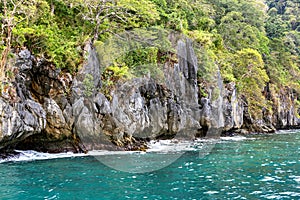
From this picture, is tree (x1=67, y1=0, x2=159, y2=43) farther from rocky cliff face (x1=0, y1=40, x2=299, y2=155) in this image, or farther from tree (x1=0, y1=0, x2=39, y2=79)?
tree (x1=0, y1=0, x2=39, y2=79)

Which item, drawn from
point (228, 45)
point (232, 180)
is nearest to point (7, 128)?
point (232, 180)

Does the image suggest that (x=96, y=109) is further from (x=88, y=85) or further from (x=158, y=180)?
(x=158, y=180)

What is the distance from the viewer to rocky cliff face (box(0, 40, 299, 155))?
15.4 meters

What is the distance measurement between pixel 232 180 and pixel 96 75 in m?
11.5

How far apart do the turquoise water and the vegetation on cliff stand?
527cm

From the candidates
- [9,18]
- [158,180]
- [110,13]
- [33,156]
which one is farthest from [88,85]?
[158,180]

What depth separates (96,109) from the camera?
61.6 feet

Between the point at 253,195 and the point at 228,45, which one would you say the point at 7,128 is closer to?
the point at 253,195

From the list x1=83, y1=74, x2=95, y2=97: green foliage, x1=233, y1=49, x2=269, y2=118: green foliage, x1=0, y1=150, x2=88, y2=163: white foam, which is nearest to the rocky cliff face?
x1=83, y1=74, x2=95, y2=97: green foliage

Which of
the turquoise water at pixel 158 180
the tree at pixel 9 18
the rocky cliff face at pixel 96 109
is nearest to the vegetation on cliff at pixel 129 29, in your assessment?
the tree at pixel 9 18

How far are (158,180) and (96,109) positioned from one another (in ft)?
28.5

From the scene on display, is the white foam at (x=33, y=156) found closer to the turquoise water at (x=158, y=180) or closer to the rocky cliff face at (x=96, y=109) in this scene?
the rocky cliff face at (x=96, y=109)

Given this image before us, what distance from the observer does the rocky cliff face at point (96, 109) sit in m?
15.4

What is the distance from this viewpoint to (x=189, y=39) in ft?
96.1
